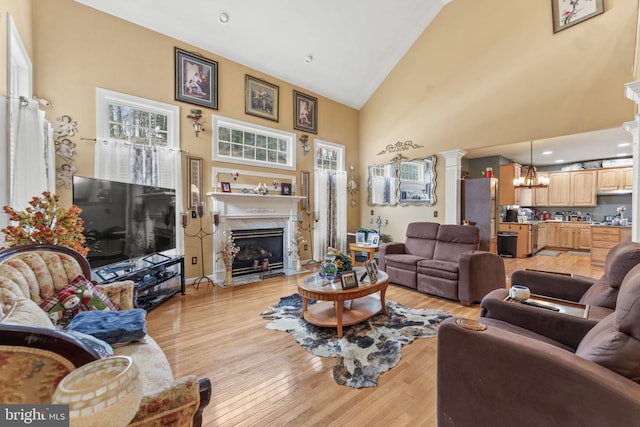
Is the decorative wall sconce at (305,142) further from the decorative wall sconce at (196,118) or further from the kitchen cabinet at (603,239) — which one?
the kitchen cabinet at (603,239)

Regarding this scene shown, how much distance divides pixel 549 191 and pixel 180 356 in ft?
30.7

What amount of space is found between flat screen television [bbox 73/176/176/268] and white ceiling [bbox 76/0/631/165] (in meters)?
2.50

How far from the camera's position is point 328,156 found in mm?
6000

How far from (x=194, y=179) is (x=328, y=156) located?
9.77 ft

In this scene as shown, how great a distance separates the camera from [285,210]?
5023 mm

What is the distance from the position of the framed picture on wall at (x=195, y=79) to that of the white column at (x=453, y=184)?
4.17 metres

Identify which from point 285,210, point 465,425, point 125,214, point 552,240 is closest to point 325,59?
point 285,210

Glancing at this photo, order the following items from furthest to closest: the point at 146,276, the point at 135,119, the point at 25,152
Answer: the point at 135,119 → the point at 146,276 → the point at 25,152

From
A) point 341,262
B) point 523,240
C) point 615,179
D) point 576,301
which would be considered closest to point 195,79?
point 341,262

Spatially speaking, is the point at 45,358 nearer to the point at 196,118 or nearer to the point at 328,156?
the point at 196,118

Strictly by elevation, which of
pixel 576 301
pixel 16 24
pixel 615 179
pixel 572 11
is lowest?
pixel 576 301

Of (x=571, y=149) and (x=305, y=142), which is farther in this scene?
(x=571, y=149)

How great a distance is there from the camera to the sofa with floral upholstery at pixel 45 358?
0.72m

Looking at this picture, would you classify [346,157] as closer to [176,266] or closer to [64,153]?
[176,266]
